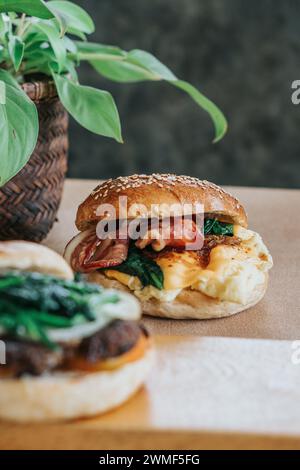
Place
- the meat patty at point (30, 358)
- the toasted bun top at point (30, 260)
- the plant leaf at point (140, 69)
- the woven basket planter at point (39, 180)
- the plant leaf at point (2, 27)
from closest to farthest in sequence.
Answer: the meat patty at point (30, 358)
the toasted bun top at point (30, 260)
the plant leaf at point (2, 27)
the woven basket planter at point (39, 180)
the plant leaf at point (140, 69)

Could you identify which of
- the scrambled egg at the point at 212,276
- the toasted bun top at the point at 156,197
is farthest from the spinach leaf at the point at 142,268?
the toasted bun top at the point at 156,197

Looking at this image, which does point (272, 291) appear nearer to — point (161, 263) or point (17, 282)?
point (161, 263)

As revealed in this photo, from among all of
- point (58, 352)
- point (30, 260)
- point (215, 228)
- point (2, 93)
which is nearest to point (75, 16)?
point (2, 93)

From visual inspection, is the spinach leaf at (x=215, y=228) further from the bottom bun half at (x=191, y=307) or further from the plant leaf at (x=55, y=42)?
the plant leaf at (x=55, y=42)

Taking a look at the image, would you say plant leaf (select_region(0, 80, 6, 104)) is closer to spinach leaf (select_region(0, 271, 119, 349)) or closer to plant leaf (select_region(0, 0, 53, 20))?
plant leaf (select_region(0, 0, 53, 20))

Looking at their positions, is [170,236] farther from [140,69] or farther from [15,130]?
[140,69]

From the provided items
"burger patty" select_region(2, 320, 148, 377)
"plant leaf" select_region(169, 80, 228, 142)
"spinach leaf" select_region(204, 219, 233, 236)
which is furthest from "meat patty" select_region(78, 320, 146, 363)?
"plant leaf" select_region(169, 80, 228, 142)
